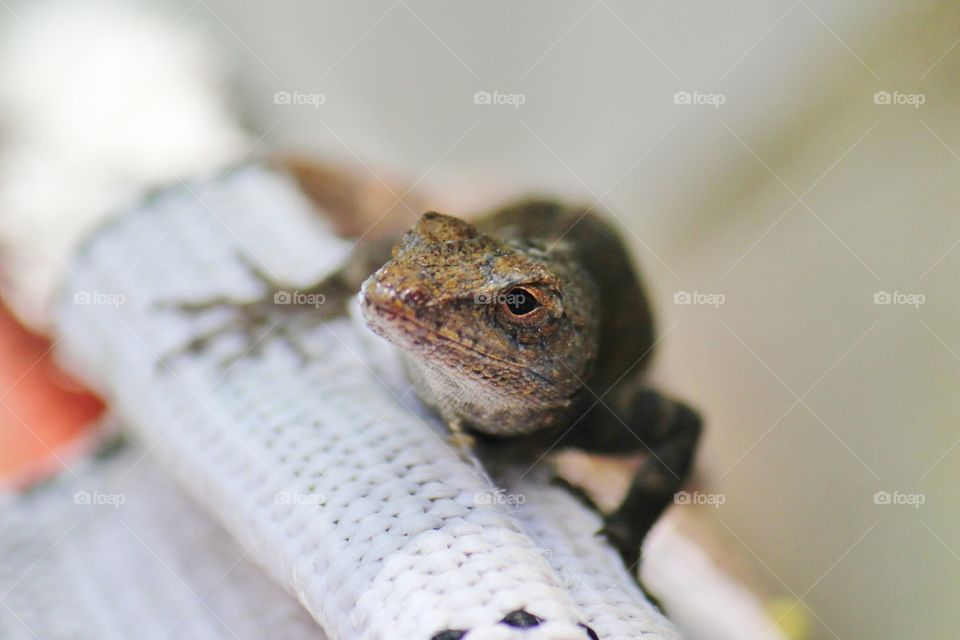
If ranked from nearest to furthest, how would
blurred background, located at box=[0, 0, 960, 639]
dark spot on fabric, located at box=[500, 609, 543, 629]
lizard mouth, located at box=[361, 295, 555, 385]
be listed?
dark spot on fabric, located at box=[500, 609, 543, 629] < lizard mouth, located at box=[361, 295, 555, 385] < blurred background, located at box=[0, 0, 960, 639]

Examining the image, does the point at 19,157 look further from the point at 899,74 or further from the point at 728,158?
the point at 899,74

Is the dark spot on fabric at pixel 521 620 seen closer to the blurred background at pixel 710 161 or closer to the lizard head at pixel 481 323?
the lizard head at pixel 481 323

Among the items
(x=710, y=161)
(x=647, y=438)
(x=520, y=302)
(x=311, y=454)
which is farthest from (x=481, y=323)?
(x=710, y=161)

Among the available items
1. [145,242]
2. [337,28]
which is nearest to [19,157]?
[145,242]

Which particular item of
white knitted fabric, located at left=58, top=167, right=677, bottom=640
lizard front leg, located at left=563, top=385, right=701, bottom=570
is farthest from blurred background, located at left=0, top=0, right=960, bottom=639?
white knitted fabric, located at left=58, top=167, right=677, bottom=640

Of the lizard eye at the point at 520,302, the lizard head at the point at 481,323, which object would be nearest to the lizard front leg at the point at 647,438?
the lizard head at the point at 481,323

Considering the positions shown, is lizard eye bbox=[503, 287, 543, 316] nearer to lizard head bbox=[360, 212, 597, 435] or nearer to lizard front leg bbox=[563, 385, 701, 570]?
lizard head bbox=[360, 212, 597, 435]

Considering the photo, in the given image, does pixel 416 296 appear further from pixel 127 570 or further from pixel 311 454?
pixel 127 570
